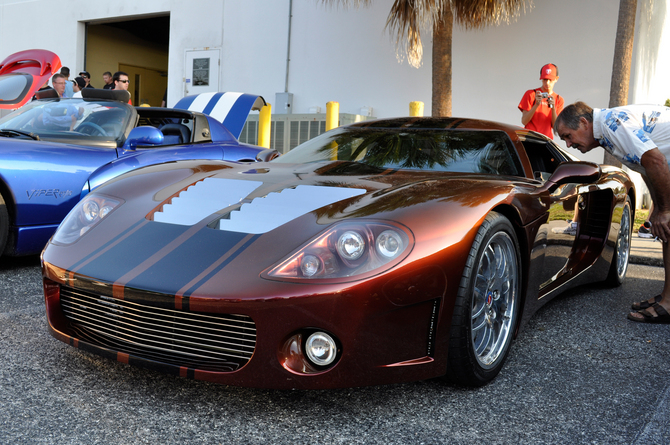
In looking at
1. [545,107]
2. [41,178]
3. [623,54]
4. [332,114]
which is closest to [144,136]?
[41,178]

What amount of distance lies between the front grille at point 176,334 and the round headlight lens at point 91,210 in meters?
0.42

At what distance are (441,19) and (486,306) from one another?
6626mm

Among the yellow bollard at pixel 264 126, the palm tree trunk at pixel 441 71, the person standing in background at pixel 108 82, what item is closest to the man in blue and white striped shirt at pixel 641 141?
the palm tree trunk at pixel 441 71

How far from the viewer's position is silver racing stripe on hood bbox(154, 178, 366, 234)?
2.16 metres

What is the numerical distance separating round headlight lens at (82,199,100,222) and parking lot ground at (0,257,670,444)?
54cm

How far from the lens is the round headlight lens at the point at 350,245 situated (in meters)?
1.95

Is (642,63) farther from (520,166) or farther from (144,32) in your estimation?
(144,32)

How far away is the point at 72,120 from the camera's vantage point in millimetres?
4523

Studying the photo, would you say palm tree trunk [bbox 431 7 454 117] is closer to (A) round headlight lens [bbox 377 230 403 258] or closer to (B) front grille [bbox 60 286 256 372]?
(A) round headlight lens [bbox 377 230 403 258]

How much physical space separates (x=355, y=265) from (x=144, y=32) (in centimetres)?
2040

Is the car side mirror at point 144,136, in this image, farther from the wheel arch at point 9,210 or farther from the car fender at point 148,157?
the wheel arch at point 9,210

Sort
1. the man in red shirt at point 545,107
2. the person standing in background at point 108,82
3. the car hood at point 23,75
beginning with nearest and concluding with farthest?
the car hood at point 23,75
the man in red shirt at point 545,107
the person standing in background at point 108,82

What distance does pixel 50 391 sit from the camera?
206 centimetres

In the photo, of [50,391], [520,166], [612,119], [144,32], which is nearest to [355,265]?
[50,391]
